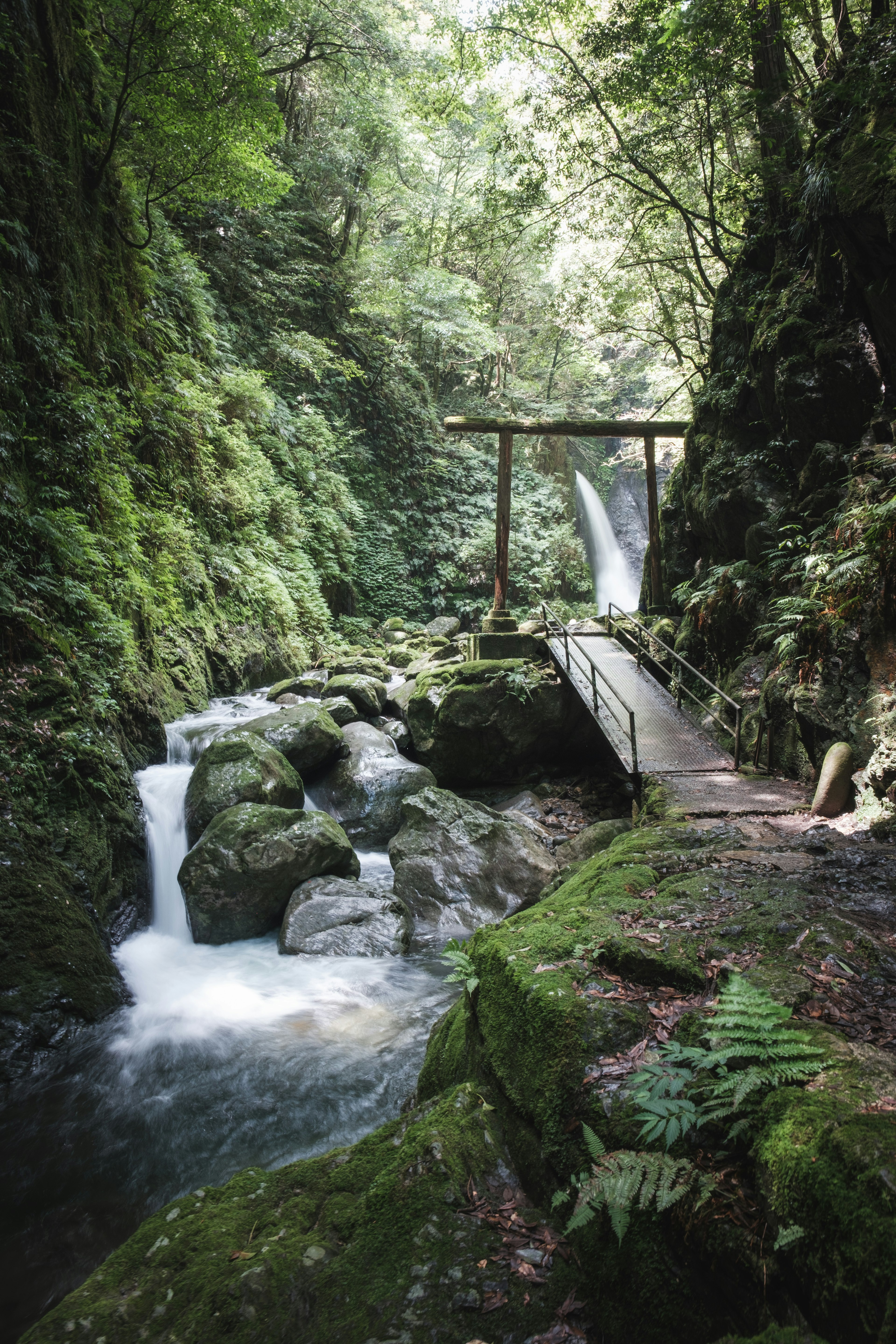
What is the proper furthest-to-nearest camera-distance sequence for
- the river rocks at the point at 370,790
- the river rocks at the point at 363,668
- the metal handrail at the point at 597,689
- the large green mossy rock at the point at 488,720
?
the river rocks at the point at 363,668 → the large green mossy rock at the point at 488,720 → the river rocks at the point at 370,790 → the metal handrail at the point at 597,689

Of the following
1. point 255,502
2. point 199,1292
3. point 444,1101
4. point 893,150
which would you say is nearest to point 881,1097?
point 444,1101

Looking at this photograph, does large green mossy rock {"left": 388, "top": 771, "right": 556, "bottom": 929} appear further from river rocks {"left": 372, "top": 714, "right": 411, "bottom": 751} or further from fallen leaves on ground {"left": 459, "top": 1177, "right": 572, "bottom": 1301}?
fallen leaves on ground {"left": 459, "top": 1177, "right": 572, "bottom": 1301}

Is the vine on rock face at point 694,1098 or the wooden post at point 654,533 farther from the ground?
the wooden post at point 654,533

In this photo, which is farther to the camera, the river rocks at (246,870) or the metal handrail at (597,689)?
the metal handrail at (597,689)

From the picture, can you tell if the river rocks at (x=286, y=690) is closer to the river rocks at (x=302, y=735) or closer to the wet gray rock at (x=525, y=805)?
the river rocks at (x=302, y=735)

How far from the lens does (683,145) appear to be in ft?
36.7

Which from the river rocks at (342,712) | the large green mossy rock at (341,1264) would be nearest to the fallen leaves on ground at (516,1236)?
the large green mossy rock at (341,1264)

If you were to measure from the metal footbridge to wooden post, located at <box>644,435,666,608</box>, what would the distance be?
2.82ft

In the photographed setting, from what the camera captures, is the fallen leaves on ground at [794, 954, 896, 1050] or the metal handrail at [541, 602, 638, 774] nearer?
the fallen leaves on ground at [794, 954, 896, 1050]

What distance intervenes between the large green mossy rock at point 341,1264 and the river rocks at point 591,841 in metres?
4.93

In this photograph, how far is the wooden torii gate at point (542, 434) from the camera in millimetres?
11336

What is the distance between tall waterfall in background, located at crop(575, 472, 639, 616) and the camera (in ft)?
83.8

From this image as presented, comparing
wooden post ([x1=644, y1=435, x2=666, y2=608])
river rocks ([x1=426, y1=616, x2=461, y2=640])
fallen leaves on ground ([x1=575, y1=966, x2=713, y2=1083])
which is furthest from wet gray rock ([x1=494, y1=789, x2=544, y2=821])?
river rocks ([x1=426, y1=616, x2=461, y2=640])

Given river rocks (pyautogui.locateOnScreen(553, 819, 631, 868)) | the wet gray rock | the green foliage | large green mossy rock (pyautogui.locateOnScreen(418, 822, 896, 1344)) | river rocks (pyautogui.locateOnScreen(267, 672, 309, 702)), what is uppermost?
large green mossy rock (pyautogui.locateOnScreen(418, 822, 896, 1344))
